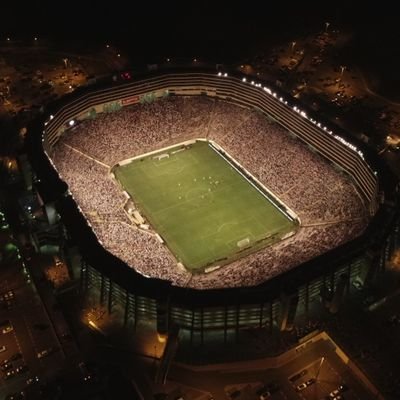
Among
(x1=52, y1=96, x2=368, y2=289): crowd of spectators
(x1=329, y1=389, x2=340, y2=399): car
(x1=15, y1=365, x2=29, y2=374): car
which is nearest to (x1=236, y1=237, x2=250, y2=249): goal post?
(x1=52, y1=96, x2=368, y2=289): crowd of spectators

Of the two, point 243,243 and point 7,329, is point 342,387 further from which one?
point 7,329

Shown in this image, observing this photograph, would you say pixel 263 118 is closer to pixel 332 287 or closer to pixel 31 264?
pixel 332 287

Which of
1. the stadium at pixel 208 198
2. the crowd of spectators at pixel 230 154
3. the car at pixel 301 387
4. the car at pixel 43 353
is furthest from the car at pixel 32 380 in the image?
the car at pixel 301 387

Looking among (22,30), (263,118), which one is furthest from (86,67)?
(263,118)

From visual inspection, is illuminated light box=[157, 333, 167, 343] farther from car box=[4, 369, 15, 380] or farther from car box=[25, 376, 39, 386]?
car box=[4, 369, 15, 380]

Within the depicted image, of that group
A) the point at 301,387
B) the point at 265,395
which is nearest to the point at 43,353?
the point at 265,395

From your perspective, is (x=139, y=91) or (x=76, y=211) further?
(x=139, y=91)
